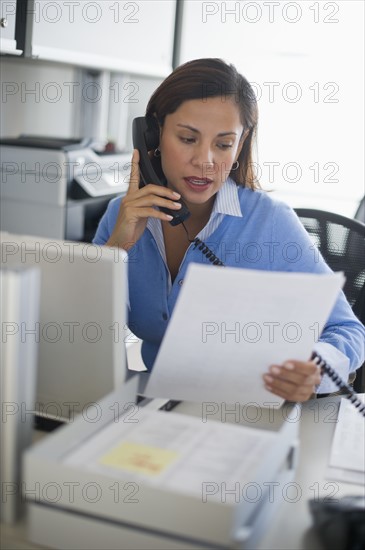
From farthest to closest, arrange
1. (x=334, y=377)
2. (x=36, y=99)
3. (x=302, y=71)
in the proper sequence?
1. (x=302, y=71)
2. (x=36, y=99)
3. (x=334, y=377)

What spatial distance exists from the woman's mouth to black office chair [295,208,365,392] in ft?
1.22

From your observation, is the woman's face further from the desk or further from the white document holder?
the white document holder

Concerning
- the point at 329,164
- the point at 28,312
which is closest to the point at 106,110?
the point at 329,164

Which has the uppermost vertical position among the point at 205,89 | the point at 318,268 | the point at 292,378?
the point at 205,89

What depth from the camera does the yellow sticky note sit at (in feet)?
2.83

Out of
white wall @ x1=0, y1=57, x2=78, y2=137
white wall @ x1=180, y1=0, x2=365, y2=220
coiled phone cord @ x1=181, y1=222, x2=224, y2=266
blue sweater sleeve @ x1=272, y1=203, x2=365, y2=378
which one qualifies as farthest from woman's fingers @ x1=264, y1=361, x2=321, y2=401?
white wall @ x1=180, y1=0, x2=365, y2=220

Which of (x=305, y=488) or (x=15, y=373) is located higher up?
(x=15, y=373)

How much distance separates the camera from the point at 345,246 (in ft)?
6.03

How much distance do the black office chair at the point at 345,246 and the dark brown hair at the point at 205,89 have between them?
0.32m

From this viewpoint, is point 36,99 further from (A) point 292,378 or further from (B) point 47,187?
(A) point 292,378

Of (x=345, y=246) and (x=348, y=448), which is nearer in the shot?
(x=348, y=448)

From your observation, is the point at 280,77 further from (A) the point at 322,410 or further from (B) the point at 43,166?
(A) the point at 322,410

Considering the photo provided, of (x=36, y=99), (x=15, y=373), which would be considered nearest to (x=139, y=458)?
(x=15, y=373)

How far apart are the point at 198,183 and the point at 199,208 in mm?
132
